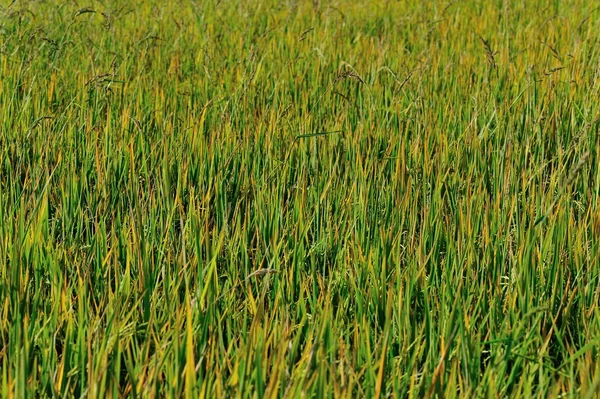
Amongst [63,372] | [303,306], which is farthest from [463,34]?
[63,372]

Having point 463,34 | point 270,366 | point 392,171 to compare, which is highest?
point 463,34

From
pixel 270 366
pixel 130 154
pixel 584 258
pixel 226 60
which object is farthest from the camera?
pixel 226 60

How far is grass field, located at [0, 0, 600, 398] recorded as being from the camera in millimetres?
1260

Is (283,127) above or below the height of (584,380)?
above

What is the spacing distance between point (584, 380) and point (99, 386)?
70cm

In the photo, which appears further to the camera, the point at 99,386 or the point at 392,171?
the point at 392,171

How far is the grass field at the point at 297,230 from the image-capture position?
126cm

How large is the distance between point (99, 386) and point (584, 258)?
1.05m

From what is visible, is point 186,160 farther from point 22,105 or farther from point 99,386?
point 99,386

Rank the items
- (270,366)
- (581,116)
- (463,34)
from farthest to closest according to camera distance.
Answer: (463,34), (581,116), (270,366)

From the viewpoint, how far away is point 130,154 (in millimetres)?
2162

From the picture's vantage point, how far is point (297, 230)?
183cm

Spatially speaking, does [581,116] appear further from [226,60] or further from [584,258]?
[226,60]

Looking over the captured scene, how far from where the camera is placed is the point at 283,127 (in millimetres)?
2492
